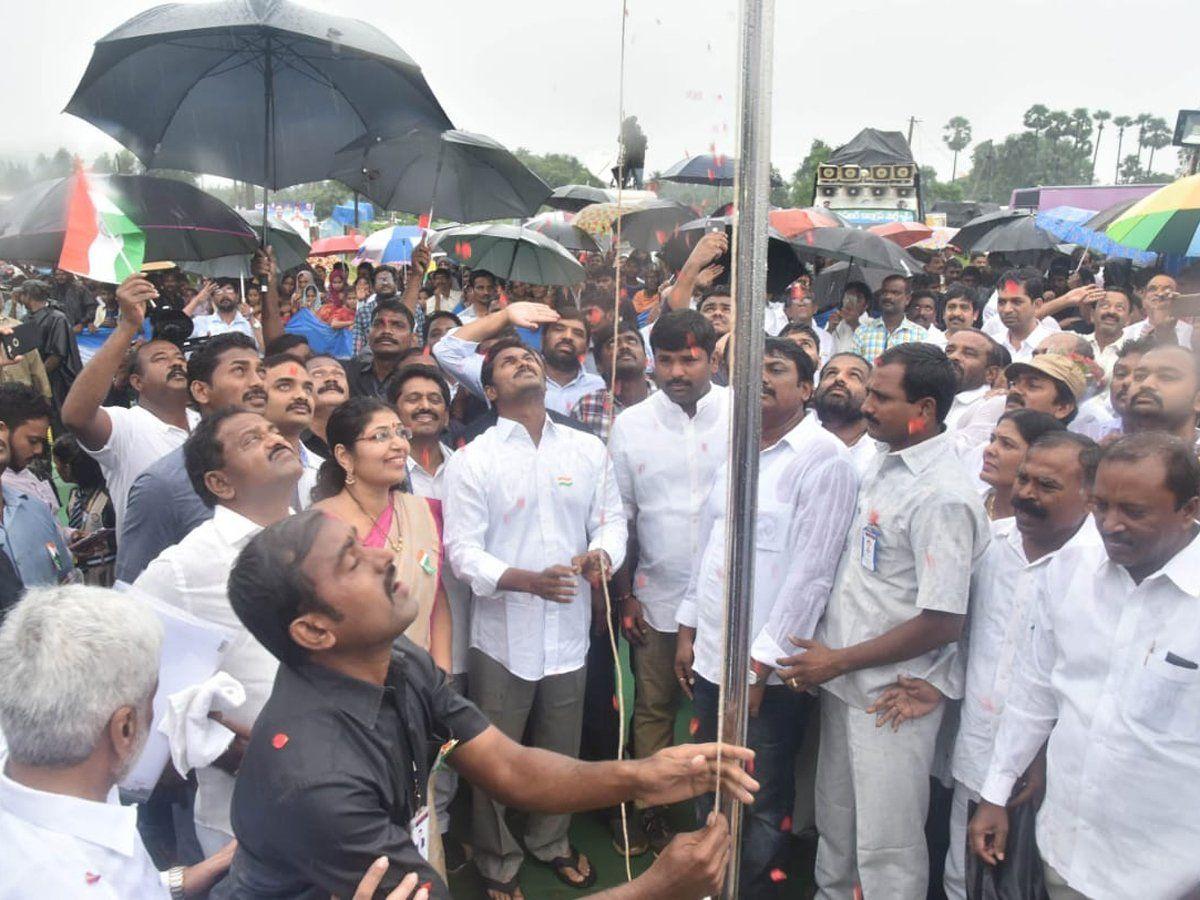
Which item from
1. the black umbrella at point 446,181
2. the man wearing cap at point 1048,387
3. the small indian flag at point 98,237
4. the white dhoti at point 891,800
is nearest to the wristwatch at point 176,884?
the white dhoti at point 891,800

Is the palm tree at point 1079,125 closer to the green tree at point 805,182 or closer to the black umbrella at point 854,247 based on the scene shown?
the green tree at point 805,182

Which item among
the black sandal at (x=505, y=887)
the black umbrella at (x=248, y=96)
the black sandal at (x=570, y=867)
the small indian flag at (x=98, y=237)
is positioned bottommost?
the black sandal at (x=570, y=867)

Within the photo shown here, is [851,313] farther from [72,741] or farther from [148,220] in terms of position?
[72,741]

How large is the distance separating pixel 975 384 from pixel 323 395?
3.01 meters

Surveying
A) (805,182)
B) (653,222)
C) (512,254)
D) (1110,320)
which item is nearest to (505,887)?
(653,222)

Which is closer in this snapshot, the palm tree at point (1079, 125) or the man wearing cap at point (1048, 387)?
the man wearing cap at point (1048, 387)

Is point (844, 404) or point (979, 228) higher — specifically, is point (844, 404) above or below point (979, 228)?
below

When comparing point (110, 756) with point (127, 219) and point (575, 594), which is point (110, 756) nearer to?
point (575, 594)

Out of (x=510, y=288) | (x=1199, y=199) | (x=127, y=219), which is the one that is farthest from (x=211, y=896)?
(x=510, y=288)

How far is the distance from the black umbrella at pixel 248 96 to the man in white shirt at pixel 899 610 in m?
2.61

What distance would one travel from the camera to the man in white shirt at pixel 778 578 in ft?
9.02

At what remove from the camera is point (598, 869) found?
343 cm

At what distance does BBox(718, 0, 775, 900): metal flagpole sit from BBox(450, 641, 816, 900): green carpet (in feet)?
6.63

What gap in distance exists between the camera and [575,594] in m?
3.03
